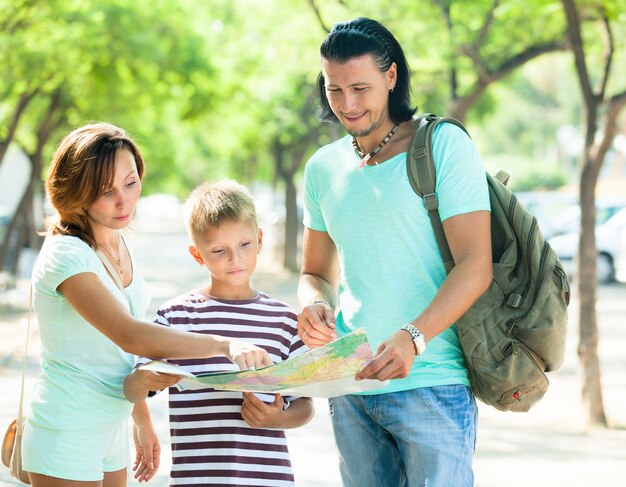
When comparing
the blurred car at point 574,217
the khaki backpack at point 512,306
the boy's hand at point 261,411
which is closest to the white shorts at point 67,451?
the boy's hand at point 261,411

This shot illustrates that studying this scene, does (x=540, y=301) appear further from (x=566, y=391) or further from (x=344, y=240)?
(x=566, y=391)

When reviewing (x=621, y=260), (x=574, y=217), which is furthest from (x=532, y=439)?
(x=621, y=260)

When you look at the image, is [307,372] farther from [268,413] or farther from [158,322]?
[158,322]

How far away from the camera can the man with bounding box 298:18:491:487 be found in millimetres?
2893

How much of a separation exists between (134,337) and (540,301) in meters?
1.13

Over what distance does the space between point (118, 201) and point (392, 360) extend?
0.94m

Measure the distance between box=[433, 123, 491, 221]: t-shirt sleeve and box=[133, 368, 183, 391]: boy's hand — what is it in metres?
0.88

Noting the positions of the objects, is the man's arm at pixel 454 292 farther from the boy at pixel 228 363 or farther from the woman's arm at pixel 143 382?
the woman's arm at pixel 143 382

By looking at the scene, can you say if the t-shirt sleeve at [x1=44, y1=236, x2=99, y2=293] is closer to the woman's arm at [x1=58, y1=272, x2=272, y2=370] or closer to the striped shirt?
the woman's arm at [x1=58, y1=272, x2=272, y2=370]

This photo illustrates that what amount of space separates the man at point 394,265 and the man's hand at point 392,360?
8 centimetres

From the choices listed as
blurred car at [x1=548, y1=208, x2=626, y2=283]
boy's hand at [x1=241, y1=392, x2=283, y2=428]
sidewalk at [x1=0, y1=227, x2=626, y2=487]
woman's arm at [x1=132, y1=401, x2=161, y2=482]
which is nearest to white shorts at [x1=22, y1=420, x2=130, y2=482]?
woman's arm at [x1=132, y1=401, x2=161, y2=482]

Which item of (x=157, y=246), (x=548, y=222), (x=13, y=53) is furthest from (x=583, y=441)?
(x=157, y=246)

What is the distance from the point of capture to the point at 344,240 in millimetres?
3158

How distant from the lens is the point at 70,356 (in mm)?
2977
